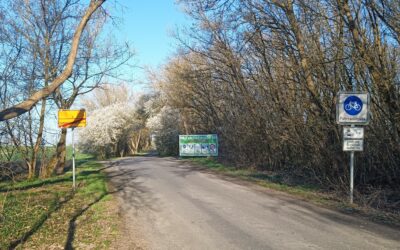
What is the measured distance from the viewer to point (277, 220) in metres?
9.12

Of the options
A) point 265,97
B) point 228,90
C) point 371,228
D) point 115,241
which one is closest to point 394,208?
point 371,228

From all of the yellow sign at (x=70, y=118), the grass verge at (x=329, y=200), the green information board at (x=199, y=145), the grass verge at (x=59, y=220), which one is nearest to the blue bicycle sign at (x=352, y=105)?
the grass verge at (x=329, y=200)

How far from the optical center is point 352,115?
1119 cm

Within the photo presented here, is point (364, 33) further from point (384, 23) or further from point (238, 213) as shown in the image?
point (238, 213)

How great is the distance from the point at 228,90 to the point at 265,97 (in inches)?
272

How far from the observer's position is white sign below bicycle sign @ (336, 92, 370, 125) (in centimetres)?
1109

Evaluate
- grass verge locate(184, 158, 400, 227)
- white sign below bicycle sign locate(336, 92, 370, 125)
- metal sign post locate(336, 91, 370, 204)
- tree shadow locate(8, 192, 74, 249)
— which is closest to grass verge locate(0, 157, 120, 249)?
tree shadow locate(8, 192, 74, 249)

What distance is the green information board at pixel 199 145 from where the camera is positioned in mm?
33688

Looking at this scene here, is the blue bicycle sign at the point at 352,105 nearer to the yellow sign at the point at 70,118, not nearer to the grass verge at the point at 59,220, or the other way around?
the grass verge at the point at 59,220

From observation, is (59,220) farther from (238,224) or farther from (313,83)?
(313,83)

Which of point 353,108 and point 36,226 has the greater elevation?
point 353,108

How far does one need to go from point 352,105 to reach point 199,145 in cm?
2439

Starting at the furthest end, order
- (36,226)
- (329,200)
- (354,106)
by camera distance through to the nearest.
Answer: (329,200) → (354,106) → (36,226)

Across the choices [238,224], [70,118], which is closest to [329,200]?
[238,224]
